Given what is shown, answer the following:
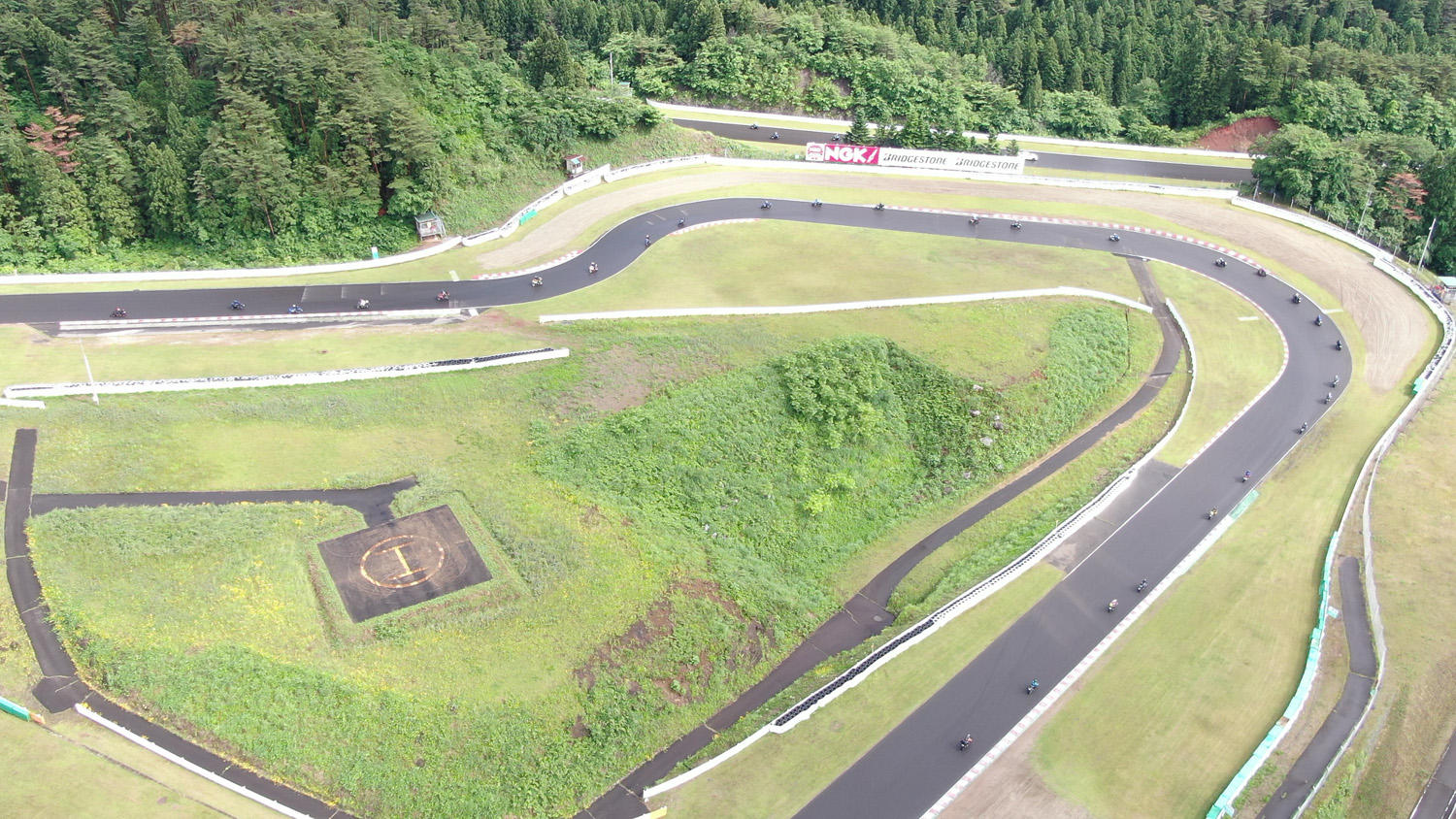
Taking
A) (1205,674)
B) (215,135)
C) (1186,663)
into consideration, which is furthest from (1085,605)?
(215,135)

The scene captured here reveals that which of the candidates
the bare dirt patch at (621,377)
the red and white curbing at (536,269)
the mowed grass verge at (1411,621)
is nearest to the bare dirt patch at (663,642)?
the bare dirt patch at (621,377)

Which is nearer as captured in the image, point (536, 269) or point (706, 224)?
point (536, 269)

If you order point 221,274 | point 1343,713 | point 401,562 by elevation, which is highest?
point 221,274

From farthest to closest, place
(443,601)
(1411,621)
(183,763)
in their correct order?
(1411,621)
(443,601)
(183,763)

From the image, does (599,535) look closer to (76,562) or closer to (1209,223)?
(76,562)

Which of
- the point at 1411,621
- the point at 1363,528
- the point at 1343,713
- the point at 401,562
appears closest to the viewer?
the point at 1343,713

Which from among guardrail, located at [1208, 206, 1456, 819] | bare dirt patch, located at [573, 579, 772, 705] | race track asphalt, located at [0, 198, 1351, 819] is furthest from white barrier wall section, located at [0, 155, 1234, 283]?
bare dirt patch, located at [573, 579, 772, 705]

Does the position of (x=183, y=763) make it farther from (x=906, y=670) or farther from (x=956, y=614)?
(x=956, y=614)
